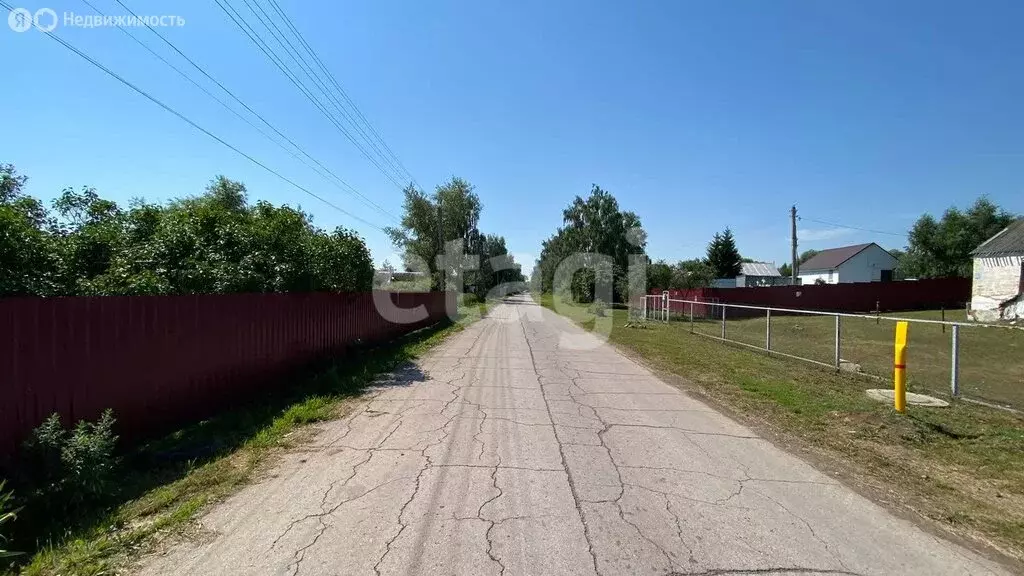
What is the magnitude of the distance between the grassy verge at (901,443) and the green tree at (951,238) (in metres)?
54.8

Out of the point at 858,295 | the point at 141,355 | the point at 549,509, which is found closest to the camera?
the point at 549,509

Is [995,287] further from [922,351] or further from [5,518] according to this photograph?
[5,518]

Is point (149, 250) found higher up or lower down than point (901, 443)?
higher up

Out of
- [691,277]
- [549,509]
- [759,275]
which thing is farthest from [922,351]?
[759,275]

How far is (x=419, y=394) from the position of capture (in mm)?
8023

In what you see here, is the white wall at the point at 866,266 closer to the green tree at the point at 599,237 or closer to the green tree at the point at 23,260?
the green tree at the point at 599,237

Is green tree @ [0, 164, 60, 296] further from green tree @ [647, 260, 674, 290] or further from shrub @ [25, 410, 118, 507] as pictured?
green tree @ [647, 260, 674, 290]

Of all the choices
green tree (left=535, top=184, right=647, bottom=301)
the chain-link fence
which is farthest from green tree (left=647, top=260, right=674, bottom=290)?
the chain-link fence

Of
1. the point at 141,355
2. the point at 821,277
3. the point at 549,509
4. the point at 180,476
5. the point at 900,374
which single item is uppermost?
the point at 821,277

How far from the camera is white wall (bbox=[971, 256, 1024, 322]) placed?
2227cm

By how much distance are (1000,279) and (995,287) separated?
1.40 feet

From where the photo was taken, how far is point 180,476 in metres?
4.51

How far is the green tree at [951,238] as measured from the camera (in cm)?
4996

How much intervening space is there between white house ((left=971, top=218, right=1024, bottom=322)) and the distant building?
130 feet
